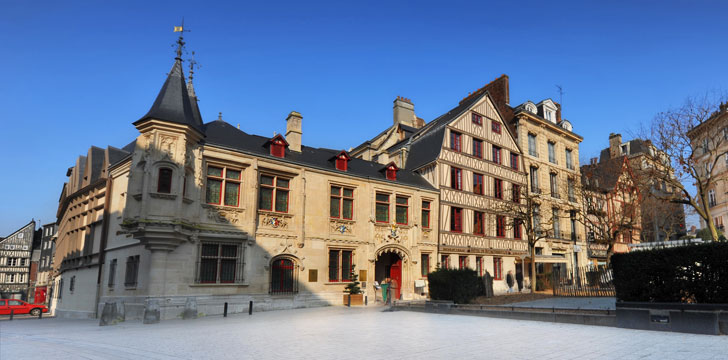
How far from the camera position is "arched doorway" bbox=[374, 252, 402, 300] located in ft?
77.5

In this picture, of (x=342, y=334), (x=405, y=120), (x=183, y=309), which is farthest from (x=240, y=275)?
(x=405, y=120)

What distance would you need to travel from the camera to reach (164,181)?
1655 centimetres

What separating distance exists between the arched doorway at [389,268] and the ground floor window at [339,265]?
3.07 meters

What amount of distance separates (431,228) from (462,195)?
3204mm

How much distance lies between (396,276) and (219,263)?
9989 mm

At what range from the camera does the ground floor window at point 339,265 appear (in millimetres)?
20828

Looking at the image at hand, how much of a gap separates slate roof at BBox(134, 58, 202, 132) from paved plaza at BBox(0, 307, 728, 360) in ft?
27.6

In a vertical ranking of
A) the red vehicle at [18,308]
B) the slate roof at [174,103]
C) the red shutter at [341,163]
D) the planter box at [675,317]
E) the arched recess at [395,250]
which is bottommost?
the red vehicle at [18,308]

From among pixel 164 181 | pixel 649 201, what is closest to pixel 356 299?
pixel 164 181

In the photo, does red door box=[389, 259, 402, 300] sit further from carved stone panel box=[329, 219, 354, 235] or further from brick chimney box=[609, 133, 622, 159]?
brick chimney box=[609, 133, 622, 159]

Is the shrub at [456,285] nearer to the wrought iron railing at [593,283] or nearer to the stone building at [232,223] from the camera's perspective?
the wrought iron railing at [593,283]

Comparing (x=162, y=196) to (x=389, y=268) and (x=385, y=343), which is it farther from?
(x=389, y=268)

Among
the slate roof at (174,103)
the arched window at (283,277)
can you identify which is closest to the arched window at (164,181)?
the slate roof at (174,103)

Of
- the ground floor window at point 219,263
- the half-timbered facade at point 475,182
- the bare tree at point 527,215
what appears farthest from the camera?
the half-timbered facade at point 475,182
